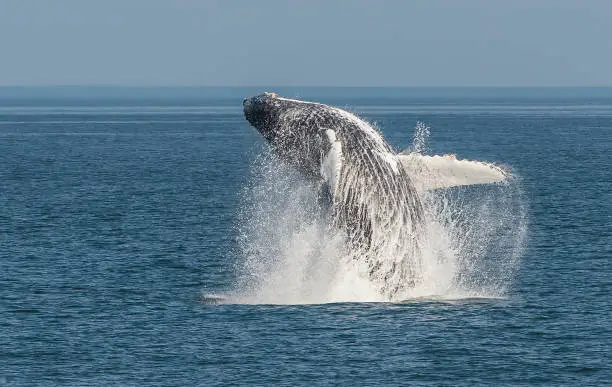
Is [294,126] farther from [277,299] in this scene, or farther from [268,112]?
[277,299]

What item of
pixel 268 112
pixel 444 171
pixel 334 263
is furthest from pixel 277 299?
pixel 268 112

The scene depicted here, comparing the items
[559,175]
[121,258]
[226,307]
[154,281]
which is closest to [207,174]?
[559,175]

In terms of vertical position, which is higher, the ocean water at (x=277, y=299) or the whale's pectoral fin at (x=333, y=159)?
the whale's pectoral fin at (x=333, y=159)

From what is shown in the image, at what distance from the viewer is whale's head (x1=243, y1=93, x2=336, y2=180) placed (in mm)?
22484

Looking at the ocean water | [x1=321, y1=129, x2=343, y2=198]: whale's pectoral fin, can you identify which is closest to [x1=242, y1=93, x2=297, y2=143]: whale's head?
[x1=321, y1=129, x2=343, y2=198]: whale's pectoral fin

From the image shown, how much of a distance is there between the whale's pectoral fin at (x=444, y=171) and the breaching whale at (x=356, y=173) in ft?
0.09

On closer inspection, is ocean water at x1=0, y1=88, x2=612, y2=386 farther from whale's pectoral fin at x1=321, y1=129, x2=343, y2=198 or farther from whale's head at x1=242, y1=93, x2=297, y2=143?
whale's pectoral fin at x1=321, y1=129, x2=343, y2=198

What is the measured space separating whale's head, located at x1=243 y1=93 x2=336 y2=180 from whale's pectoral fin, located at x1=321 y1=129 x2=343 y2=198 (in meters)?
0.10

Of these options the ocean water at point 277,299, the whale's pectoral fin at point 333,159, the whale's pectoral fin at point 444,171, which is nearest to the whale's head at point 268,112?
the whale's pectoral fin at point 333,159

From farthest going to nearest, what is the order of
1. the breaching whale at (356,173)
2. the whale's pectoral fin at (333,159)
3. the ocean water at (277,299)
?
the breaching whale at (356,173), the whale's pectoral fin at (333,159), the ocean water at (277,299)

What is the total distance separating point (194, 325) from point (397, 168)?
553 centimetres

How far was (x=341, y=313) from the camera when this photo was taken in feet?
81.7

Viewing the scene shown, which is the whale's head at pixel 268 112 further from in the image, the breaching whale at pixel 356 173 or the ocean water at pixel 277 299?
the ocean water at pixel 277 299

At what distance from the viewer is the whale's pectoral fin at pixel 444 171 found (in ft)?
78.2
